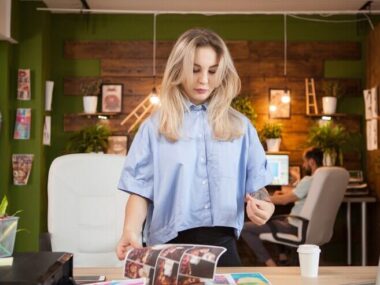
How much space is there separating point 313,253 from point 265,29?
17.4ft

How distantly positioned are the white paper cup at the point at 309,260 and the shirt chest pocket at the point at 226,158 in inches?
11.9

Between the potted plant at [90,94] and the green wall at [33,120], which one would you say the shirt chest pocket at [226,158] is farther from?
the potted plant at [90,94]

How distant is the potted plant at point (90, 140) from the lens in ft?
20.0

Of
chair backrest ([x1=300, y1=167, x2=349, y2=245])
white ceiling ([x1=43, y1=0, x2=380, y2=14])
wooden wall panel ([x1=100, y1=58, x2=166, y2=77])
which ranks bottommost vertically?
chair backrest ([x1=300, y1=167, x2=349, y2=245])

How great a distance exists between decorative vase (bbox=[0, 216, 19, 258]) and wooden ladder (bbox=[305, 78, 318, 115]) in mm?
5360

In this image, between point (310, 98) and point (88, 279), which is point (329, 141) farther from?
point (88, 279)

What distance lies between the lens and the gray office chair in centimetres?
471

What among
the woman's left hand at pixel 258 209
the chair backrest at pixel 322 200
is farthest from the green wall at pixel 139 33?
the woman's left hand at pixel 258 209

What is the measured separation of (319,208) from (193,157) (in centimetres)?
332

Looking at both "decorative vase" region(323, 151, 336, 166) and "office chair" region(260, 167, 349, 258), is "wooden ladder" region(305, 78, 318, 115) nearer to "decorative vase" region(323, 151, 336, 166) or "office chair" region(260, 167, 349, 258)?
"decorative vase" region(323, 151, 336, 166)

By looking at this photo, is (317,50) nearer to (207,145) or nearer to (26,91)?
(26,91)

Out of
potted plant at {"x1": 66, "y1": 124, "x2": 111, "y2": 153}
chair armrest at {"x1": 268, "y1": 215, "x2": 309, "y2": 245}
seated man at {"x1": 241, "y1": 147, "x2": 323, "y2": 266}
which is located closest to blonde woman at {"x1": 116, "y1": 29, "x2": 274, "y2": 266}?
chair armrest at {"x1": 268, "y1": 215, "x2": 309, "y2": 245}

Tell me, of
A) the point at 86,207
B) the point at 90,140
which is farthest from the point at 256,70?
the point at 86,207

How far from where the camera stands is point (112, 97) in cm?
654
